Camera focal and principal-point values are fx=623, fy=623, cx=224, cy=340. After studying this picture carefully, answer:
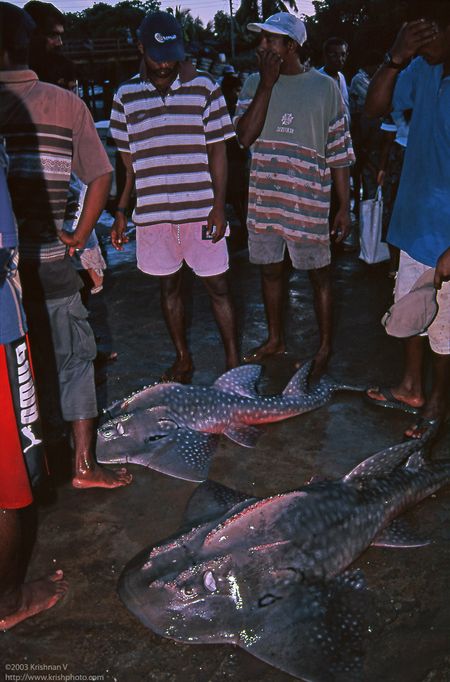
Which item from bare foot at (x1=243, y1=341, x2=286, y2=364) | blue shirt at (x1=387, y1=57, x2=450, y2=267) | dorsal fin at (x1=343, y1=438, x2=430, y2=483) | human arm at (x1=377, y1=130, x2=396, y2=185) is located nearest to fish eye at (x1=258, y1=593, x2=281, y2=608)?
dorsal fin at (x1=343, y1=438, x2=430, y2=483)

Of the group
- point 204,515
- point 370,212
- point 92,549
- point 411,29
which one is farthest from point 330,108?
point 92,549

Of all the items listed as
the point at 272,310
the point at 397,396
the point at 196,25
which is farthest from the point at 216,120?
the point at 196,25

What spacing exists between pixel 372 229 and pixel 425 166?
2994 mm

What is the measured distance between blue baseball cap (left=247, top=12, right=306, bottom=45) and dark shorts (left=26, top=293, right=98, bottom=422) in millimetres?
2395

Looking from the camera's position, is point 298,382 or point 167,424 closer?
point 167,424

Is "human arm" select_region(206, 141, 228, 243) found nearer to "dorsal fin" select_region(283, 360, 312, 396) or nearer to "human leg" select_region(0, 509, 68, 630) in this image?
"dorsal fin" select_region(283, 360, 312, 396)

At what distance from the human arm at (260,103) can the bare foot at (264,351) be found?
1.64m

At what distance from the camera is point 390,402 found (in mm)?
4387

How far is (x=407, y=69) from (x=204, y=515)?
2.93 metres

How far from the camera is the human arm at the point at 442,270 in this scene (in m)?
3.50

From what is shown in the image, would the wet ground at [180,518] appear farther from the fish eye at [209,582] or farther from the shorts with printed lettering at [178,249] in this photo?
the shorts with printed lettering at [178,249]

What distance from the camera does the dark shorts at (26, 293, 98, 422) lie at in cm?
334

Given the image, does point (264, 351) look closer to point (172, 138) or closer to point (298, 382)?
point (298, 382)

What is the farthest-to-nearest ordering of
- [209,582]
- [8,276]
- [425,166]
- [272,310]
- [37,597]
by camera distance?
[272,310] → [425,166] → [37,597] → [209,582] → [8,276]
